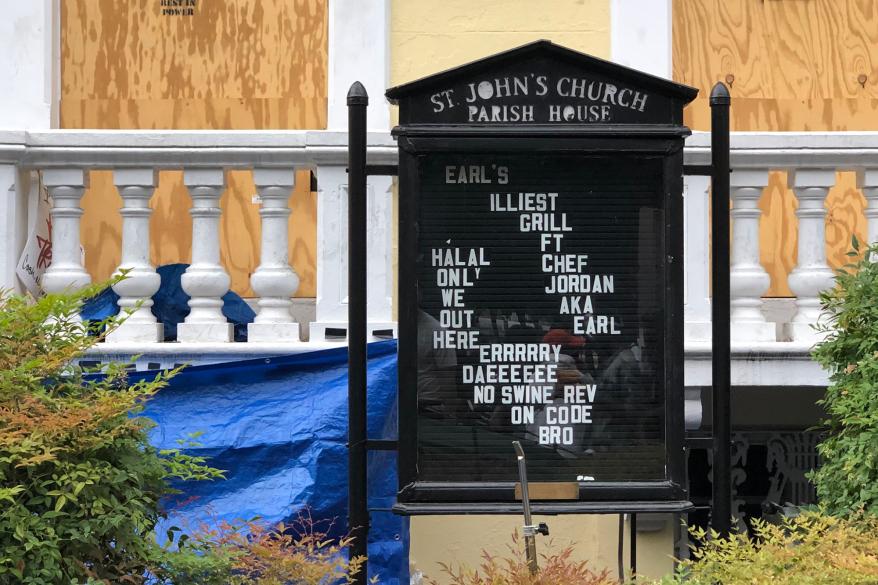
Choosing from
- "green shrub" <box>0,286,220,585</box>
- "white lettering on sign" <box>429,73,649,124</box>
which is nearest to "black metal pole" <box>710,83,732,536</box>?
"white lettering on sign" <box>429,73,649,124</box>

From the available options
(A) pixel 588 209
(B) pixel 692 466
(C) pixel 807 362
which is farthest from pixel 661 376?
(B) pixel 692 466

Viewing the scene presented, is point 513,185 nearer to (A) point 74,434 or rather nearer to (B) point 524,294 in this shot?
(B) point 524,294

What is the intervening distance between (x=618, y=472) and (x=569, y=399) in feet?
1.10

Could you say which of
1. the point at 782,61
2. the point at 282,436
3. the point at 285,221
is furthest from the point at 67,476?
the point at 782,61

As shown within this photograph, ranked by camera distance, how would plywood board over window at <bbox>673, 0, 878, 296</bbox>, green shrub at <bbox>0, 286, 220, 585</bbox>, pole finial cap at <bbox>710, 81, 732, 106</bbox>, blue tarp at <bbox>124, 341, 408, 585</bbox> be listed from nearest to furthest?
green shrub at <bbox>0, 286, 220, 585</bbox>, pole finial cap at <bbox>710, 81, 732, 106</bbox>, blue tarp at <bbox>124, 341, 408, 585</bbox>, plywood board over window at <bbox>673, 0, 878, 296</bbox>

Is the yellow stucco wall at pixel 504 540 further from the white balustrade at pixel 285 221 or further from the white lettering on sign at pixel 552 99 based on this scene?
the white lettering on sign at pixel 552 99

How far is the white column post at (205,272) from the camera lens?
21.1 feet

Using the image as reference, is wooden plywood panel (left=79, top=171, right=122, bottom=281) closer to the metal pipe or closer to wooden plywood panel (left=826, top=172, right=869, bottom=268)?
the metal pipe

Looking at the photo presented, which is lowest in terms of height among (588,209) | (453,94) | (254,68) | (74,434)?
(74,434)

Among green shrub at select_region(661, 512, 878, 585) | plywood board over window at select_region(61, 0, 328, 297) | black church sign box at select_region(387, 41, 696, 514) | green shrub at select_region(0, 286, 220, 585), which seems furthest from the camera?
plywood board over window at select_region(61, 0, 328, 297)

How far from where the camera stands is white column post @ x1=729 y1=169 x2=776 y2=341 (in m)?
6.59

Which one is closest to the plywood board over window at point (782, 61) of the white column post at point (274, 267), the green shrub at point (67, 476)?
the white column post at point (274, 267)

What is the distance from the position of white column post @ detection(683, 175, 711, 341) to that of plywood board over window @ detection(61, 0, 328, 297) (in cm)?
267

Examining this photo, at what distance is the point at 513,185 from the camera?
16.8ft
